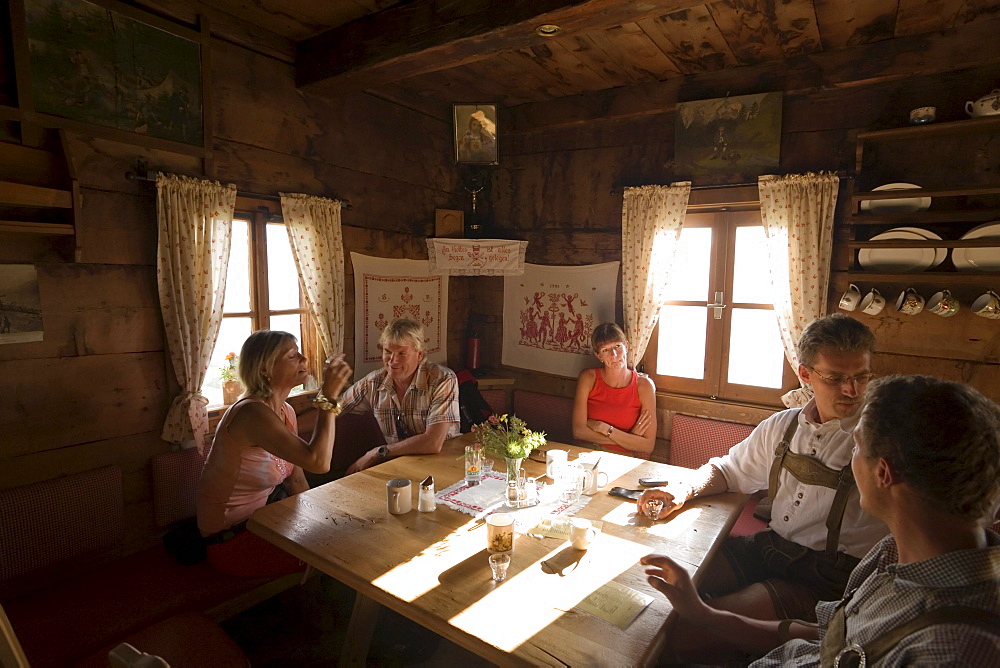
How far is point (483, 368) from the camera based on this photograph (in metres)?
4.44

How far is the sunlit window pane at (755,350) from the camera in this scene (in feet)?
10.8

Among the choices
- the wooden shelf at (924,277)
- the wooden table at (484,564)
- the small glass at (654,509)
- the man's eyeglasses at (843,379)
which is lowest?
the wooden table at (484,564)

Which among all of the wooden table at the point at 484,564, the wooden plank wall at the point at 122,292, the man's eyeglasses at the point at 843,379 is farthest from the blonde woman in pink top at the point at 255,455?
the man's eyeglasses at the point at 843,379

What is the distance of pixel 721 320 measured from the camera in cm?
345

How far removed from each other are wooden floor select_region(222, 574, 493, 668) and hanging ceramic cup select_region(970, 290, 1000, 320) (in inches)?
111

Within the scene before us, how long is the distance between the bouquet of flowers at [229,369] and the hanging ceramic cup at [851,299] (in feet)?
10.8

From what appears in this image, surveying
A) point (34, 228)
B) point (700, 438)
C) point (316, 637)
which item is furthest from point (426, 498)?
point (700, 438)

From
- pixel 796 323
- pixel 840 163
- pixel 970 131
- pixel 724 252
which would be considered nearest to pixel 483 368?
pixel 724 252

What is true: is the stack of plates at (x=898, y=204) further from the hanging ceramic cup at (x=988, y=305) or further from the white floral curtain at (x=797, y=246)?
the hanging ceramic cup at (x=988, y=305)

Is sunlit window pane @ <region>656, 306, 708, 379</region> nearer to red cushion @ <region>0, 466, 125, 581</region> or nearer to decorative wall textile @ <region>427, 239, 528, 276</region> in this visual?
decorative wall textile @ <region>427, 239, 528, 276</region>

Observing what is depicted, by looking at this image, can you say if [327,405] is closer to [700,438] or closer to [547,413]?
[547,413]

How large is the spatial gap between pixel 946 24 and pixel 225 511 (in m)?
3.96

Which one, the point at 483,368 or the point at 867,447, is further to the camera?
the point at 483,368

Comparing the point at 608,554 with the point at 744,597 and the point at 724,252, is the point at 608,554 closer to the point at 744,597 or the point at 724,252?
the point at 744,597
